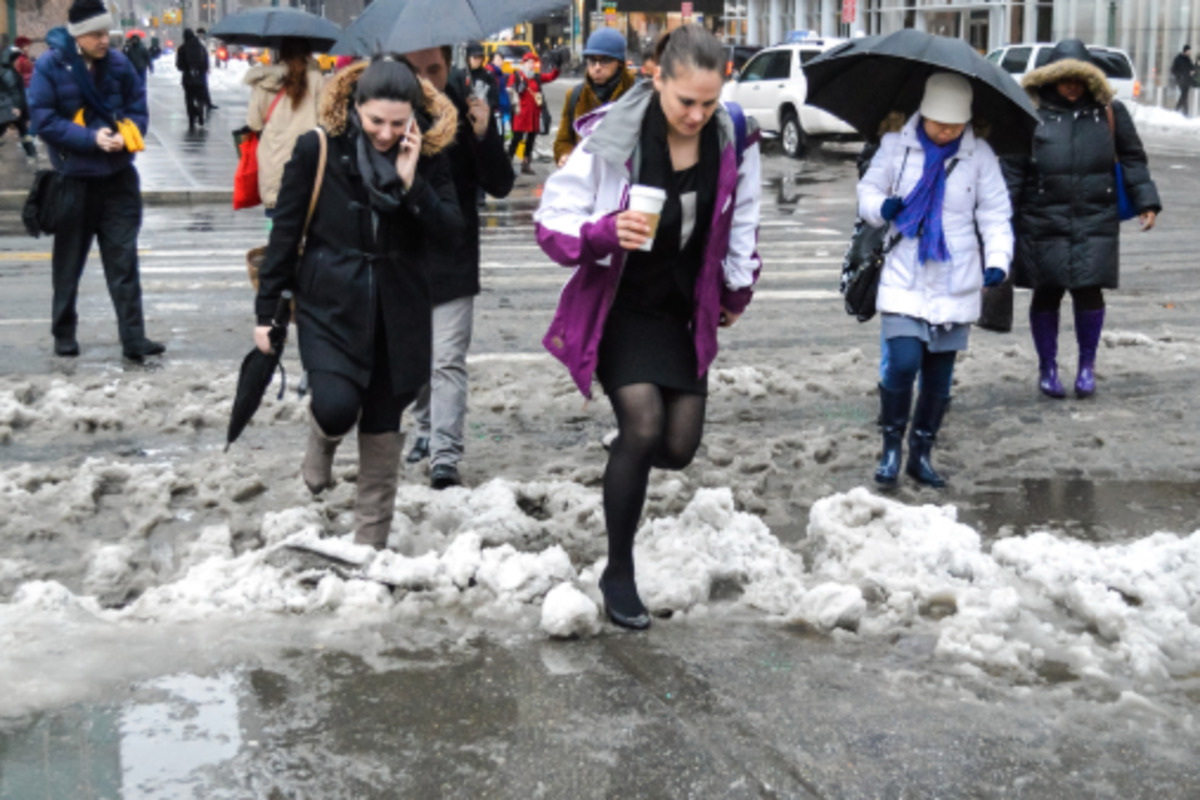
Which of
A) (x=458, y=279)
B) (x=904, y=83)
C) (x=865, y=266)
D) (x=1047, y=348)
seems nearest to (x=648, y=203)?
(x=458, y=279)

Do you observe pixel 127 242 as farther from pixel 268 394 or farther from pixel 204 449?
pixel 204 449

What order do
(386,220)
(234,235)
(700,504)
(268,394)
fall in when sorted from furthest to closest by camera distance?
(234,235), (268,394), (700,504), (386,220)

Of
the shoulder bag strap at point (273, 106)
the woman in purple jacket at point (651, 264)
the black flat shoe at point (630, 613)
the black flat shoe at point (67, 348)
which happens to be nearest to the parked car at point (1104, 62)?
the black flat shoe at point (67, 348)

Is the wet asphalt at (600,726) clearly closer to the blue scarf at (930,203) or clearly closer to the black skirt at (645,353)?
the black skirt at (645,353)

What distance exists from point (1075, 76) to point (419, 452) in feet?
12.3

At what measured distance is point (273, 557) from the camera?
16.1 ft

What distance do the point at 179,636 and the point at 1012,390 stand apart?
5.14m

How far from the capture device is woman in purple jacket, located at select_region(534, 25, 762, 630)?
14.0 ft

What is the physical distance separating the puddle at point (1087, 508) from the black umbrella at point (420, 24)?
2790 mm

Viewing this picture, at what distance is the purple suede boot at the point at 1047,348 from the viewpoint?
7.75 m

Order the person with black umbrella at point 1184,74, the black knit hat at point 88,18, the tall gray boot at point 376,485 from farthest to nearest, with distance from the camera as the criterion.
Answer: the person with black umbrella at point 1184,74
the black knit hat at point 88,18
the tall gray boot at point 376,485

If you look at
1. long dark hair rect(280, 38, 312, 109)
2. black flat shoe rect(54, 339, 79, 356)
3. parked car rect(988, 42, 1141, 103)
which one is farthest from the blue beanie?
parked car rect(988, 42, 1141, 103)

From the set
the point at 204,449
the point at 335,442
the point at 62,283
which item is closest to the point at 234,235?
the point at 62,283

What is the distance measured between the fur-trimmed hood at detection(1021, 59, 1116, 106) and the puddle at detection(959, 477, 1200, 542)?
2.04 meters
